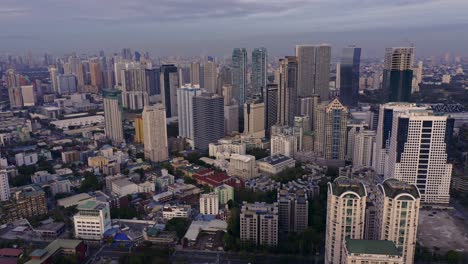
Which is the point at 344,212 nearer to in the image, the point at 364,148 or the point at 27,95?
the point at 364,148

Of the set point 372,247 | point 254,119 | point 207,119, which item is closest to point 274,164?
point 207,119

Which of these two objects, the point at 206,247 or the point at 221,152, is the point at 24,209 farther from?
the point at 221,152

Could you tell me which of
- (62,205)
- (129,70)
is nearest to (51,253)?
(62,205)

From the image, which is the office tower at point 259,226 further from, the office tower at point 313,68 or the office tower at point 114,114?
the office tower at point 313,68

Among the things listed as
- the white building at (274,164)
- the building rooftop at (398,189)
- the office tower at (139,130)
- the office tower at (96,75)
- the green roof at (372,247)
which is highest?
the office tower at (96,75)

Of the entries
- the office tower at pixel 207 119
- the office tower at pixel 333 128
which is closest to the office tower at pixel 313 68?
the office tower at pixel 207 119

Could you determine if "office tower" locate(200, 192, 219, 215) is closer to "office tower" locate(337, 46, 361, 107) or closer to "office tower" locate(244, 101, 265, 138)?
"office tower" locate(244, 101, 265, 138)
